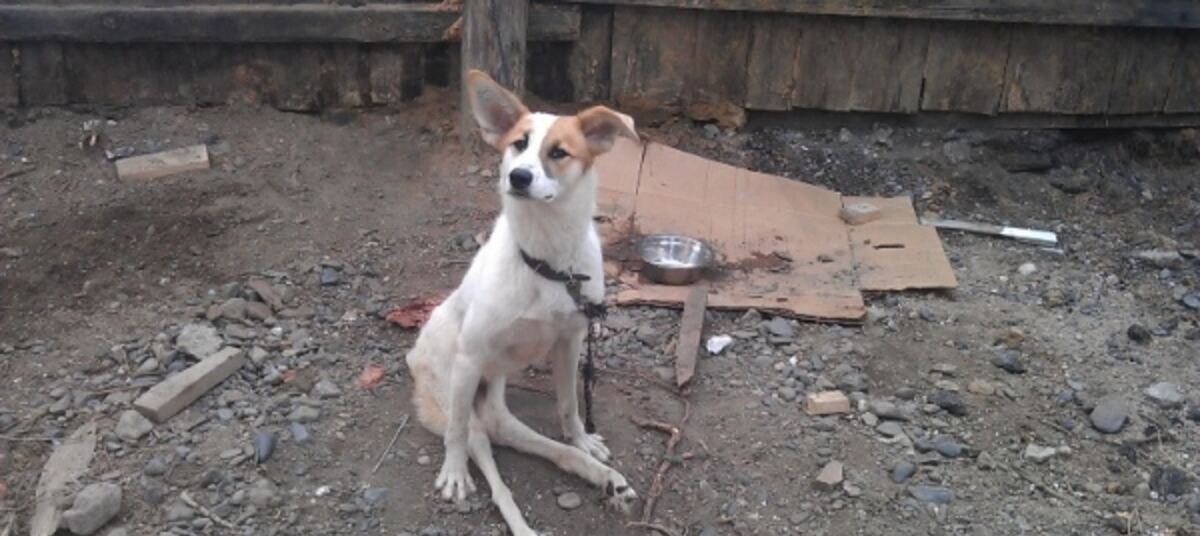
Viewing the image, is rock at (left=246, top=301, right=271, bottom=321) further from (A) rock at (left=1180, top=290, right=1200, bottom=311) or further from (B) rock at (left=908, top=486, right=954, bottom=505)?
(A) rock at (left=1180, top=290, right=1200, bottom=311)

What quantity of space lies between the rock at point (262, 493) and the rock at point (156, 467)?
0.94 ft

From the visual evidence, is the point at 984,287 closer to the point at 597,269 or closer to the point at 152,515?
the point at 597,269

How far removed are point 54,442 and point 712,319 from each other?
2413 millimetres

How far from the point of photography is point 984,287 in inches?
209

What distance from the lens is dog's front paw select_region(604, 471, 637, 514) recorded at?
3.81 metres

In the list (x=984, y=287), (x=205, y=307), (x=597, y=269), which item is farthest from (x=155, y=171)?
(x=984, y=287)

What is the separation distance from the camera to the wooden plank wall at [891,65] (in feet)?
20.9

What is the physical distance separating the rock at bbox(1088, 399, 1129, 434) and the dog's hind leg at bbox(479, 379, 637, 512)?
5.55ft

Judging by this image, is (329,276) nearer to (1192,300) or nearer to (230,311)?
(230,311)

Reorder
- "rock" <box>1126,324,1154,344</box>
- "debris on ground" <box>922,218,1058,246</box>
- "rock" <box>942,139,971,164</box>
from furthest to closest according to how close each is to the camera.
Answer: "rock" <box>942,139,971,164</box> → "debris on ground" <box>922,218,1058,246</box> → "rock" <box>1126,324,1154,344</box>

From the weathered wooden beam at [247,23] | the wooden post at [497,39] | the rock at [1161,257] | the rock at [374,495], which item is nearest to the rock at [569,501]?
the rock at [374,495]

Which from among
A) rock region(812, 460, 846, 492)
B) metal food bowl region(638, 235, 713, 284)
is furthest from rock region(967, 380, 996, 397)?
metal food bowl region(638, 235, 713, 284)

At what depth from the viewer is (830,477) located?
3.96m

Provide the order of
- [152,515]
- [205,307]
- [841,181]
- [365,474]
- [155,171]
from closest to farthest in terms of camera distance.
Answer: [152,515], [365,474], [205,307], [155,171], [841,181]
